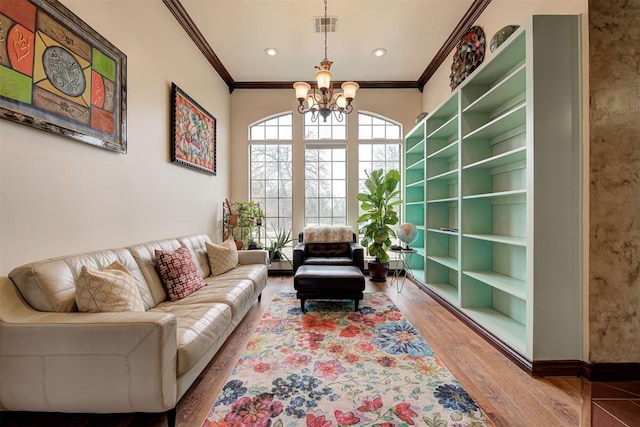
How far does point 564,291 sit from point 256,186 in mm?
4481

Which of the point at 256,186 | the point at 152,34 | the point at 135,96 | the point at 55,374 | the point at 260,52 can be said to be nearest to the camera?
the point at 55,374

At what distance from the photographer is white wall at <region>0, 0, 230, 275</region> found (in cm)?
159

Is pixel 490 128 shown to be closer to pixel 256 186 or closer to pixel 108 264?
pixel 108 264

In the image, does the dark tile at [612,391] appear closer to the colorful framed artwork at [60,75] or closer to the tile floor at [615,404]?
the tile floor at [615,404]

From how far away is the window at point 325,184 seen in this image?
5.22 meters

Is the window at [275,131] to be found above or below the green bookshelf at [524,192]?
above

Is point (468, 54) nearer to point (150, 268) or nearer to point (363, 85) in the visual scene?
point (363, 85)

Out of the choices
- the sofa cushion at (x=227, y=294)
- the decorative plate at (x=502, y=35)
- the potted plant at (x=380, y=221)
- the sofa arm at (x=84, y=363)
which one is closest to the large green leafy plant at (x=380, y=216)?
the potted plant at (x=380, y=221)

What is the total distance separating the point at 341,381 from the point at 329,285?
1.22m

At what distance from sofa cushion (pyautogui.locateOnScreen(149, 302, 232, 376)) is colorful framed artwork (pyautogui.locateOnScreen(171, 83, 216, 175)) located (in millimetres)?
1780

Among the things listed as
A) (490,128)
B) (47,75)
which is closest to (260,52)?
(47,75)

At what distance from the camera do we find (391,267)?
507 centimetres

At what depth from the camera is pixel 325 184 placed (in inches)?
206

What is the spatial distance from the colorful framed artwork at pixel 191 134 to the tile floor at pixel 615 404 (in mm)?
3922
